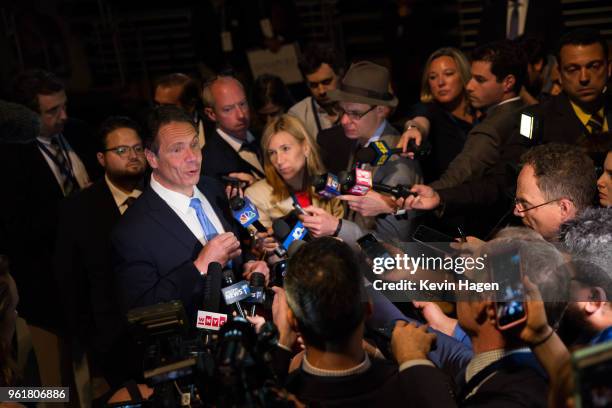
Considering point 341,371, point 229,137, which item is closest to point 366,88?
point 229,137

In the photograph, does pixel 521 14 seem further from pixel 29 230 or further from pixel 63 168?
pixel 29 230

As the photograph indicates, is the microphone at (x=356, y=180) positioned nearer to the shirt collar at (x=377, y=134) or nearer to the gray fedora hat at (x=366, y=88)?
the shirt collar at (x=377, y=134)

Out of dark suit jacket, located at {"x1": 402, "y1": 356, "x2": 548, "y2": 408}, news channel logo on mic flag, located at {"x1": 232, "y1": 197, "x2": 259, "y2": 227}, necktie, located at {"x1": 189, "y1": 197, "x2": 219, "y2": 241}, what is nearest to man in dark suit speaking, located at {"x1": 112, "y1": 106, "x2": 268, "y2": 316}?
necktie, located at {"x1": 189, "y1": 197, "x2": 219, "y2": 241}

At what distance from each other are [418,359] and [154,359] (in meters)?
0.81

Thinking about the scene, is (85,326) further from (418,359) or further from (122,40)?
(122,40)

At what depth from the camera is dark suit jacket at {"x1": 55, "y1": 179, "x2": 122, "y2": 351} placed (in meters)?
3.58

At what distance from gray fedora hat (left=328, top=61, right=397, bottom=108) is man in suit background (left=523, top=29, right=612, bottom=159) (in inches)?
30.5

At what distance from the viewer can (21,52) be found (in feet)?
25.3

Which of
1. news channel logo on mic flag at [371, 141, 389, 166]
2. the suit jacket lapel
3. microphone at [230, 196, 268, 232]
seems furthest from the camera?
news channel logo on mic flag at [371, 141, 389, 166]

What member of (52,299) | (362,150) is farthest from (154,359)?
(52,299)

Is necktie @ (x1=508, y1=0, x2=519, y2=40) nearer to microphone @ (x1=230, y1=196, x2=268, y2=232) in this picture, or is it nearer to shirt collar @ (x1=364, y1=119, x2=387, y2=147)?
shirt collar @ (x1=364, y1=119, x2=387, y2=147)

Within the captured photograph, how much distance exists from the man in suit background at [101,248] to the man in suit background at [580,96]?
2189mm

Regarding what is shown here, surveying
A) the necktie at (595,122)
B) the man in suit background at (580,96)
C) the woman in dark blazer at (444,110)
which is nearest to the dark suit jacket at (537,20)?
the woman in dark blazer at (444,110)

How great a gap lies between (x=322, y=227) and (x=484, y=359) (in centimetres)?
138
